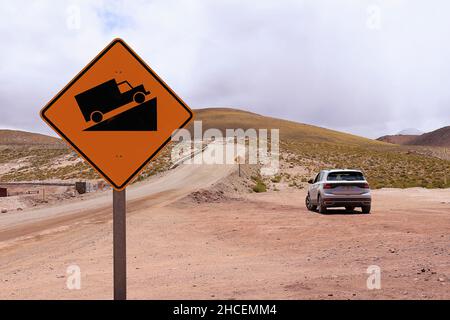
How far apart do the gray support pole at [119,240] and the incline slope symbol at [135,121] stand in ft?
1.89

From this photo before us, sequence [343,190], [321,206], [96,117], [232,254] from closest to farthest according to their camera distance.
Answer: [96,117], [232,254], [343,190], [321,206]

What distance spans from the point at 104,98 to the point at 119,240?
1255 mm

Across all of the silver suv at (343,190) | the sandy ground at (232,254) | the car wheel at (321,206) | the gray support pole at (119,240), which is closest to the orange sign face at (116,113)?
the gray support pole at (119,240)

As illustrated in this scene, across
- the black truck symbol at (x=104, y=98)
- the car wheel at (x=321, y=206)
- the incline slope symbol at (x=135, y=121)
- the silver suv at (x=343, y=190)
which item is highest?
the black truck symbol at (x=104, y=98)

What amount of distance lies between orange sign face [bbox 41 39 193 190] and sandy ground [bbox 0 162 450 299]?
3.37 m

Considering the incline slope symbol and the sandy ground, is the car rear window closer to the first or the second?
the sandy ground

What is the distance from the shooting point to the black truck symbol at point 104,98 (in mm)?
4922

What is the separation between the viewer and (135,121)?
4977 mm

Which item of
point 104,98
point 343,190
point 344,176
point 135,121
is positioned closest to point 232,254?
point 135,121

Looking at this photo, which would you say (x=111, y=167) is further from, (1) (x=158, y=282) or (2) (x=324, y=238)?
(2) (x=324, y=238)

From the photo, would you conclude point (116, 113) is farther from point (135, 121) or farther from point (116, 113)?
point (135, 121)

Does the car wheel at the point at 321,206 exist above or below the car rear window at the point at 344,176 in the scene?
below

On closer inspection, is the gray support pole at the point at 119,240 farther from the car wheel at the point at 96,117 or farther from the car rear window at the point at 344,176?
the car rear window at the point at 344,176

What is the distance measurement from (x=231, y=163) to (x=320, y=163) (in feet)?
60.3
